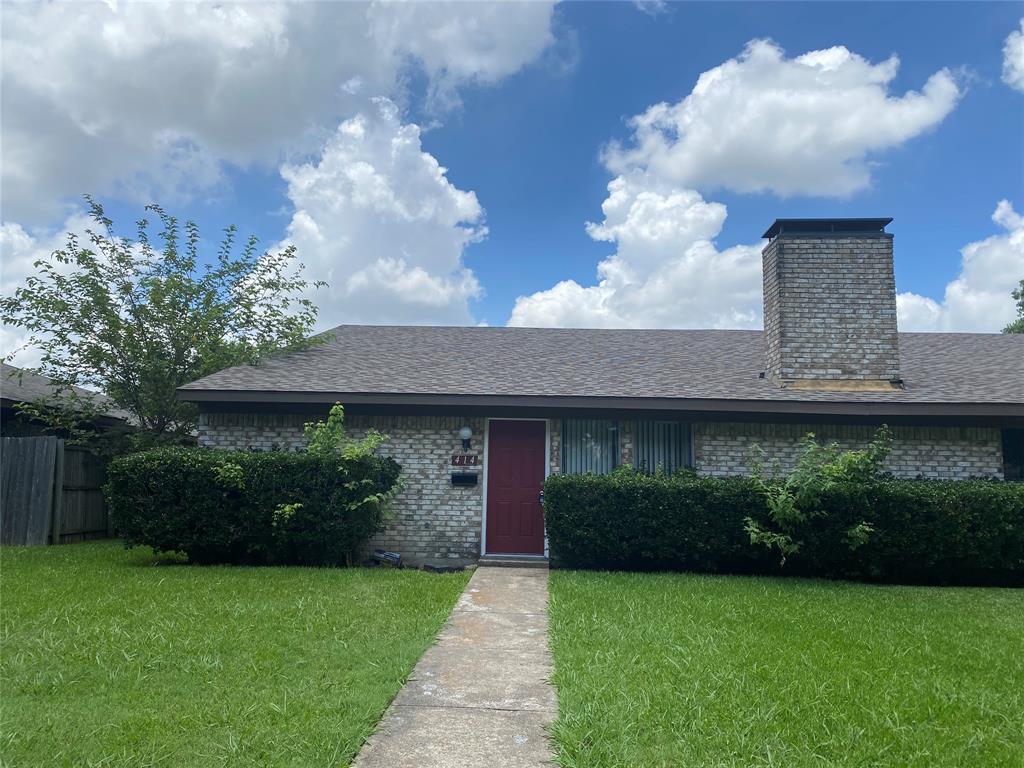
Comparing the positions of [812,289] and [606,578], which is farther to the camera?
[812,289]

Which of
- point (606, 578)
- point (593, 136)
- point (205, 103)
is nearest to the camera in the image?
point (606, 578)

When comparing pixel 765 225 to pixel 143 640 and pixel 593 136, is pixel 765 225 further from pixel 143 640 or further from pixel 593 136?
pixel 143 640

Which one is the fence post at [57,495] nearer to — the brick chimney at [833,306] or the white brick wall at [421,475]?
the white brick wall at [421,475]

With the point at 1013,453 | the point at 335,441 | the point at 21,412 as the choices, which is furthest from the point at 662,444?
the point at 21,412

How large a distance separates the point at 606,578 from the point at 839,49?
9.49 metres

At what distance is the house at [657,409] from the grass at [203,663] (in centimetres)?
225

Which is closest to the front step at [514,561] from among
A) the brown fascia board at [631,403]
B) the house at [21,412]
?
the brown fascia board at [631,403]

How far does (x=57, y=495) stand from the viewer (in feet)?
38.9

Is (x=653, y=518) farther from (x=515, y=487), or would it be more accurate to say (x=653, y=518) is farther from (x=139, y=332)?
(x=139, y=332)

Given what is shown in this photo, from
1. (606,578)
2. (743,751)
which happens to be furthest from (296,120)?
(743,751)

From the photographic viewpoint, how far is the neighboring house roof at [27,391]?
524 inches

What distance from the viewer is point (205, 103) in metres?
10.6

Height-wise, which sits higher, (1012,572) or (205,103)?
(205,103)

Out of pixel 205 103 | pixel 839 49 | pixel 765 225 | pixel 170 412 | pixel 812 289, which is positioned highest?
pixel 839 49
